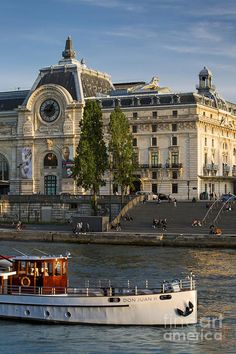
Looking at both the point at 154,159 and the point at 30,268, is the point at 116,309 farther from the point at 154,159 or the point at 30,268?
the point at 154,159

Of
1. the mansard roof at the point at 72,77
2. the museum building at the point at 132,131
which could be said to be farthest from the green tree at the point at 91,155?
the mansard roof at the point at 72,77

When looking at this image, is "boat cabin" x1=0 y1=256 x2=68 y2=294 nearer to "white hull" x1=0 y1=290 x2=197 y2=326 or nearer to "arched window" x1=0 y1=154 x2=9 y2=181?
"white hull" x1=0 y1=290 x2=197 y2=326

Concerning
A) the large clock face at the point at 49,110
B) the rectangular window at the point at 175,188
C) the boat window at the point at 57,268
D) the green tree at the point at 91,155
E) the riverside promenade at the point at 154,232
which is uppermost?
the large clock face at the point at 49,110

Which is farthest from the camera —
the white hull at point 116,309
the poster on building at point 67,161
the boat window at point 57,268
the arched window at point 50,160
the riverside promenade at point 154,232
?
the arched window at point 50,160

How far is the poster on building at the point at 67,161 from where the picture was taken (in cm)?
14112

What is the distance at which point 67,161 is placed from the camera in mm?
142000

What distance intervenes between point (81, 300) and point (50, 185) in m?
103

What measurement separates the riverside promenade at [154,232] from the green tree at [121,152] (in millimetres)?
4729

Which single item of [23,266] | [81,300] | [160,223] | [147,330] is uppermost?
[160,223]

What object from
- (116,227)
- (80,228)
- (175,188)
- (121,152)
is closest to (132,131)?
(175,188)

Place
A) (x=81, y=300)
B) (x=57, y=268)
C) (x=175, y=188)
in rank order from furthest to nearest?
(x=175, y=188) < (x=57, y=268) < (x=81, y=300)

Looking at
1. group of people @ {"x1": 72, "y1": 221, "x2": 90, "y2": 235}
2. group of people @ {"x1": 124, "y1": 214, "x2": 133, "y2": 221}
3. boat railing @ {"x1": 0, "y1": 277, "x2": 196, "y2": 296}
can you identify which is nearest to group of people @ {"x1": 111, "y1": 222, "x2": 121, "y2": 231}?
group of people @ {"x1": 124, "y1": 214, "x2": 133, "y2": 221}

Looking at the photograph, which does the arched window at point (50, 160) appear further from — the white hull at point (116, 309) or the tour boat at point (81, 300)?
the white hull at point (116, 309)

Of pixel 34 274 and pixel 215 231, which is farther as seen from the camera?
pixel 215 231
